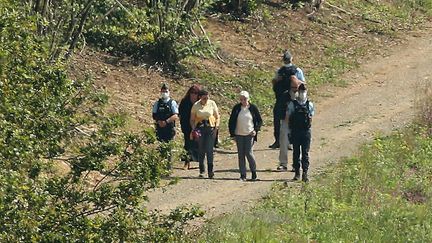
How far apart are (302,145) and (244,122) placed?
93cm

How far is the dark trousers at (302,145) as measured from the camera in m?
16.7

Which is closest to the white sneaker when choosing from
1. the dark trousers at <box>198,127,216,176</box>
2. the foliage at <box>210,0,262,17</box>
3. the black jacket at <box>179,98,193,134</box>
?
the dark trousers at <box>198,127,216,176</box>

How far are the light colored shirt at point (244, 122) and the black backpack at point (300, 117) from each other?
61cm

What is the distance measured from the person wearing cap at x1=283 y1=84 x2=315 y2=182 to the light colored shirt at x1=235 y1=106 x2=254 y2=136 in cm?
60

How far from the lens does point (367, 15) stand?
28.7 m

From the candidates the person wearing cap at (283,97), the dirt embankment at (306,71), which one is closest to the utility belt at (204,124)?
the dirt embankment at (306,71)

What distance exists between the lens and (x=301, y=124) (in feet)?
54.6

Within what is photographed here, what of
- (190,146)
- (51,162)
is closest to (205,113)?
(190,146)

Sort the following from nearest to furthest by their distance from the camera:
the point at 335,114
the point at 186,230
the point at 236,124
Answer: the point at 186,230
the point at 236,124
the point at 335,114

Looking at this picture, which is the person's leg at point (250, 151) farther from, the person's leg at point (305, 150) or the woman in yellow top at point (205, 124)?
the person's leg at point (305, 150)

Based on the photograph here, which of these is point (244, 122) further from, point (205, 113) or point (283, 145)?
point (283, 145)

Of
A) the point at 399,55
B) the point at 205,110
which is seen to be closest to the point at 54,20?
the point at 205,110

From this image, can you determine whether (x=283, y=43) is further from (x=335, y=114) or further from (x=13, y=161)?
(x=13, y=161)

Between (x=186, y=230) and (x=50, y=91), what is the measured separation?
4.33 m
